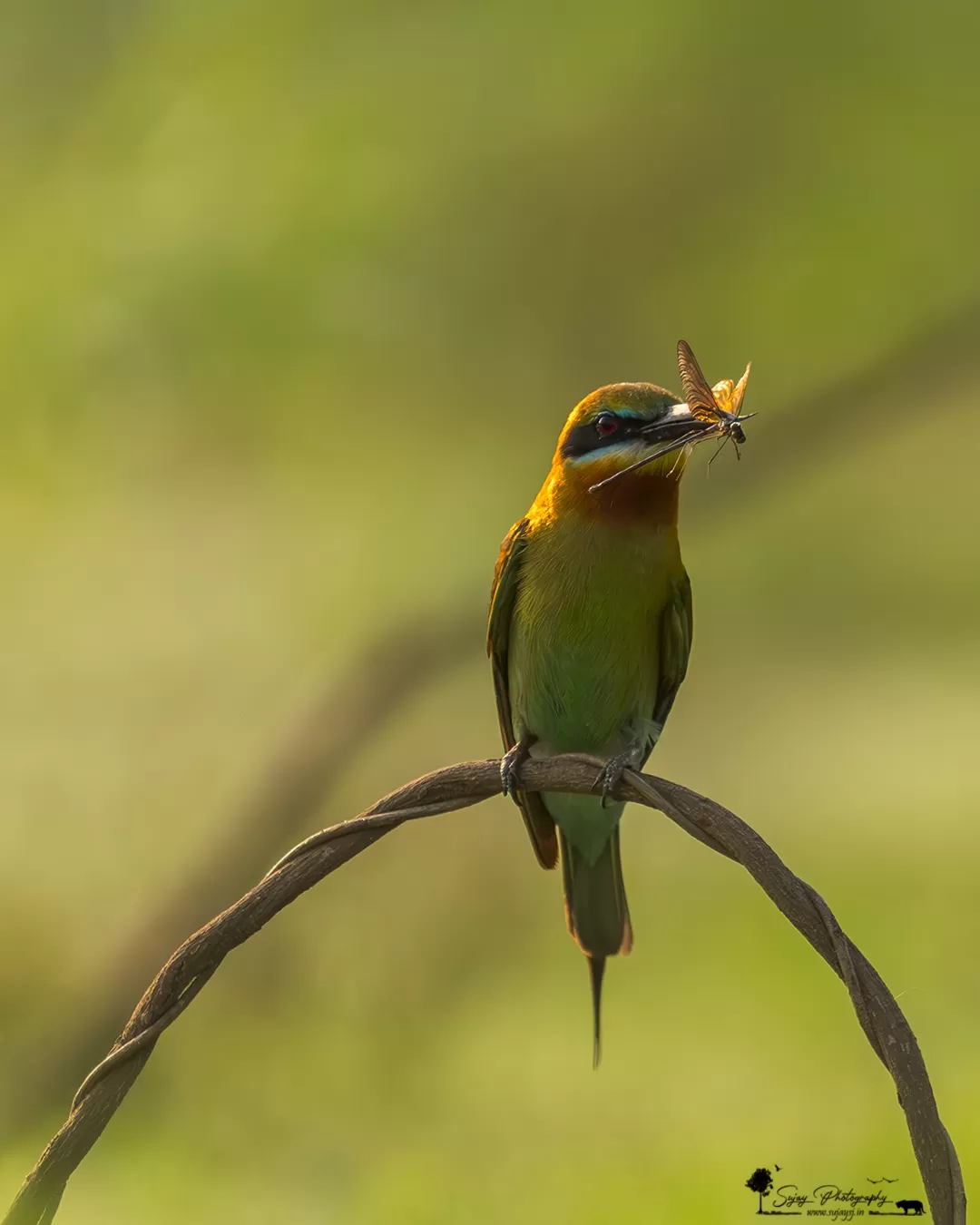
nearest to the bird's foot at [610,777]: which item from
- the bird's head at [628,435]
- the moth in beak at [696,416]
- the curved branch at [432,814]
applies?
the curved branch at [432,814]

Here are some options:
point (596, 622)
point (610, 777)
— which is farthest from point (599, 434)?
point (610, 777)

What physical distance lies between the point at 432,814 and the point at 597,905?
56 centimetres

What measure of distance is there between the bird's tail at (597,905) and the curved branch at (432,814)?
454 mm

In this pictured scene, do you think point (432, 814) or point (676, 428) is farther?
point (676, 428)

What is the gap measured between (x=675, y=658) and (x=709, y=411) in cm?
43

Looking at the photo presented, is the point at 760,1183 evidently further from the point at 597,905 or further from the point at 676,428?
the point at 676,428

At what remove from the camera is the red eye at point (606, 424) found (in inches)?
59.7

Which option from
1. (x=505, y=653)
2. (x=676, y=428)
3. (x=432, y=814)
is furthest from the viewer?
(x=505, y=653)

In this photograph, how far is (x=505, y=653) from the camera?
1.70 m

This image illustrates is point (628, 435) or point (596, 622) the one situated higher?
point (628, 435)

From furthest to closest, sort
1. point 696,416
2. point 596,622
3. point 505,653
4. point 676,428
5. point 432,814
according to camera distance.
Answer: point 505,653 → point 596,622 → point 676,428 → point 696,416 → point 432,814

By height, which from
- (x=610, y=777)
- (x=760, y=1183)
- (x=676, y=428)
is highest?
(x=676, y=428)

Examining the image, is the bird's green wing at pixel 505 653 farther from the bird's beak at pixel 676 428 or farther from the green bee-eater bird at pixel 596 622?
the bird's beak at pixel 676 428

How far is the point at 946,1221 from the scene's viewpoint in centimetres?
90
